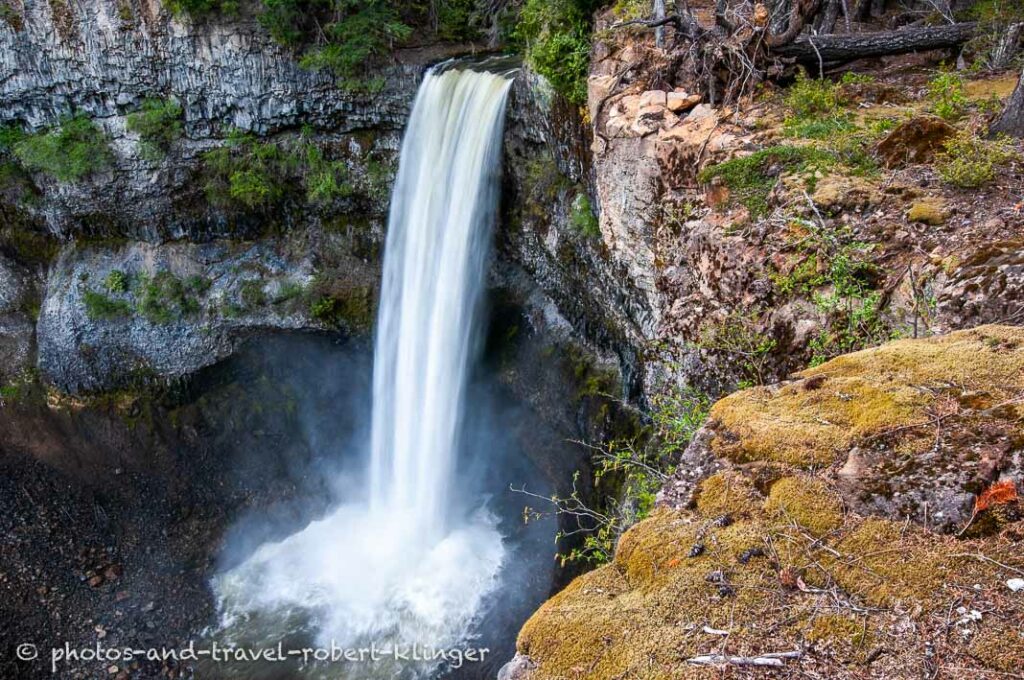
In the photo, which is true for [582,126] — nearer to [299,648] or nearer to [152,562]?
[299,648]

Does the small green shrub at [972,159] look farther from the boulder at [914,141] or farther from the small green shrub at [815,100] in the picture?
the small green shrub at [815,100]

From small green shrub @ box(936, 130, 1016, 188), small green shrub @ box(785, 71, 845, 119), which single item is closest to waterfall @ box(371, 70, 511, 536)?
small green shrub @ box(785, 71, 845, 119)

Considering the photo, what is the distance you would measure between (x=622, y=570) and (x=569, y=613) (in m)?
0.28

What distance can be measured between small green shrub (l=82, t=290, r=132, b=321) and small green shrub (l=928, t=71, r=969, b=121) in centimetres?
1427

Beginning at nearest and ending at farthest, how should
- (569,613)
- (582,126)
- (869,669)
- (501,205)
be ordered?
(869,669) → (569,613) → (582,126) → (501,205)

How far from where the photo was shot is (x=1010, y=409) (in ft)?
7.27

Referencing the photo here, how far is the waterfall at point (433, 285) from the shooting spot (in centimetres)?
1010

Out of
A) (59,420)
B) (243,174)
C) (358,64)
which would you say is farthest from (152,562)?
(358,64)

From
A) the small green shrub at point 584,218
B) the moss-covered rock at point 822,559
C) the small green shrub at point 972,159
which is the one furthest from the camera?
the small green shrub at point 584,218

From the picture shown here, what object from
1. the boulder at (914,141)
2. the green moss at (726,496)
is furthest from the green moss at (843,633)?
the boulder at (914,141)

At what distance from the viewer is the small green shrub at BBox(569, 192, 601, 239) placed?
8.64 m

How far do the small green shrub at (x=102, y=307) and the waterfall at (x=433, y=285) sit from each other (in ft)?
18.8

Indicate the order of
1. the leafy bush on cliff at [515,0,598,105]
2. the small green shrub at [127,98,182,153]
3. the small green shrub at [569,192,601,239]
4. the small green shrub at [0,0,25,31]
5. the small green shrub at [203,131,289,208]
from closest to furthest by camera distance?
the leafy bush on cliff at [515,0,598,105] < the small green shrub at [569,192,601,239] < the small green shrub at [0,0,25,31] < the small green shrub at [127,98,182,153] < the small green shrub at [203,131,289,208]

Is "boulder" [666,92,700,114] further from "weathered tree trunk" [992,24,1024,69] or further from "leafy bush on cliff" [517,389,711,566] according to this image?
"leafy bush on cliff" [517,389,711,566]
